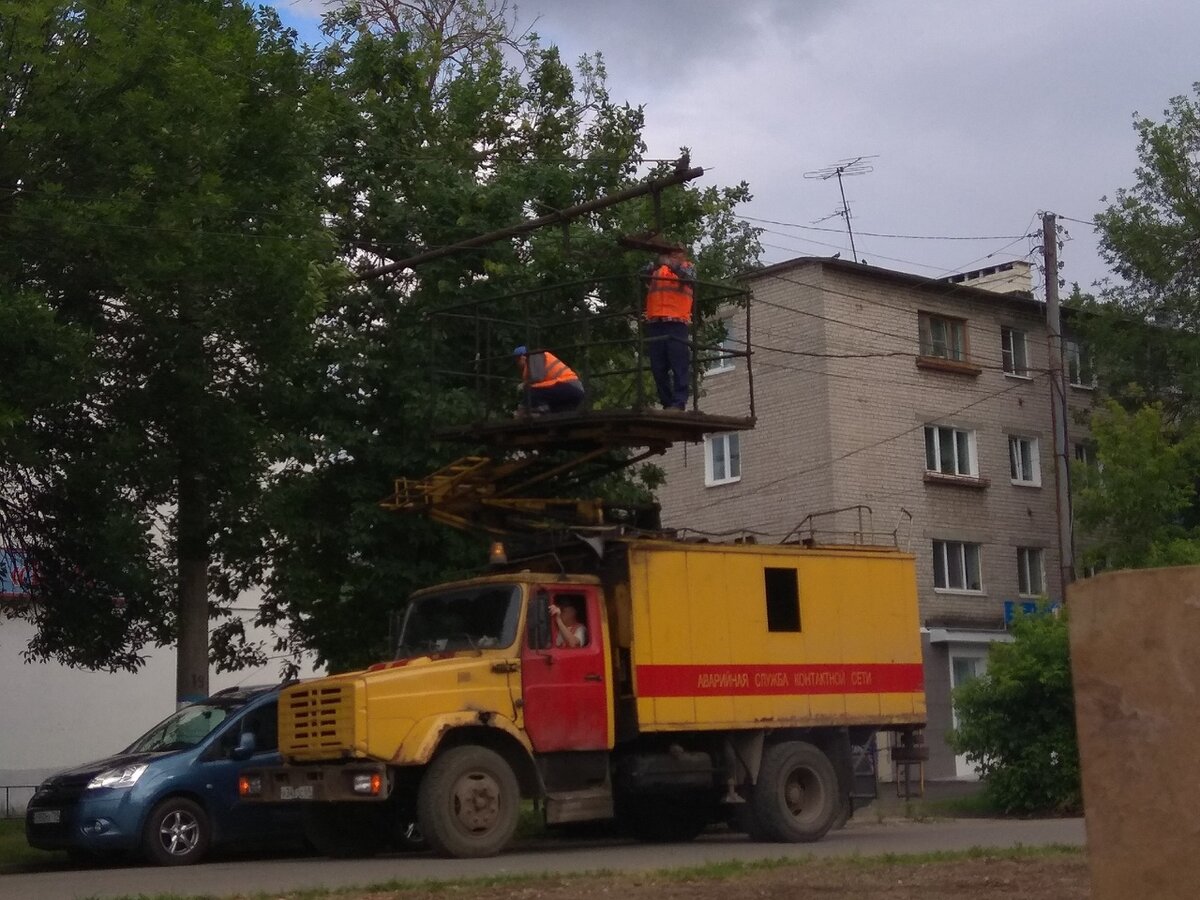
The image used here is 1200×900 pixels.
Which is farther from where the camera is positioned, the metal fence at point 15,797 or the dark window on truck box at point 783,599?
the metal fence at point 15,797

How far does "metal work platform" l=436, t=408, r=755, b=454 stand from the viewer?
15.6 m

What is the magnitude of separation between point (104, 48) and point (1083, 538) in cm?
2661

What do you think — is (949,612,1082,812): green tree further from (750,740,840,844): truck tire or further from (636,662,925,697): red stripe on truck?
(750,740,840,844): truck tire

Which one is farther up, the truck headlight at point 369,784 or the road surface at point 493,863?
the truck headlight at point 369,784

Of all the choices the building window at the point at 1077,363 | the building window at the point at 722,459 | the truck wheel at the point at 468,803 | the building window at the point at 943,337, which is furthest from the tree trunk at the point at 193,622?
the building window at the point at 1077,363

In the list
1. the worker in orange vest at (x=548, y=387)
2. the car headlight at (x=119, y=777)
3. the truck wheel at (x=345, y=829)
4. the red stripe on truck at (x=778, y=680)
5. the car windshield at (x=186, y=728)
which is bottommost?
the truck wheel at (x=345, y=829)

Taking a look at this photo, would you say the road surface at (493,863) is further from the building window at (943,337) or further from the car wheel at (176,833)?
the building window at (943,337)

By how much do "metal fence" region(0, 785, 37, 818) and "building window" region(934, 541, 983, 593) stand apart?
18.0 meters

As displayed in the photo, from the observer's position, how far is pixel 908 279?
3453 centimetres

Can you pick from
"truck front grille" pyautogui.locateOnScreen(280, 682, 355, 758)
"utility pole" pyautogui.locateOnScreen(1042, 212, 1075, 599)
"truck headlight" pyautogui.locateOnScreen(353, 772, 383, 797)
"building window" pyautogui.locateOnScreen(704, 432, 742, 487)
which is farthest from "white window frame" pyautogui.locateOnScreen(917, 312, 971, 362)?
"truck headlight" pyautogui.locateOnScreen(353, 772, 383, 797)

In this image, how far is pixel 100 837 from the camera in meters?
15.2

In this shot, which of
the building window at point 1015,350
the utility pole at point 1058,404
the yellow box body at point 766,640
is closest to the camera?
the yellow box body at point 766,640

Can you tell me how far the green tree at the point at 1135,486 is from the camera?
30625mm

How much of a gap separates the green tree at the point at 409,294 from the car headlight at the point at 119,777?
3.40 m
